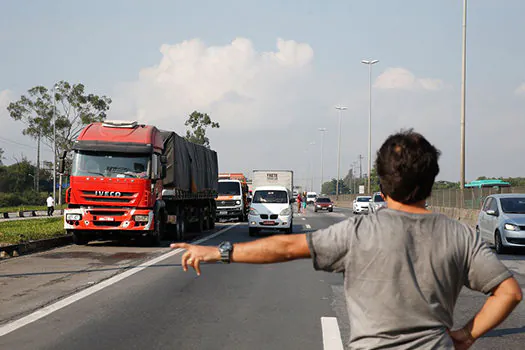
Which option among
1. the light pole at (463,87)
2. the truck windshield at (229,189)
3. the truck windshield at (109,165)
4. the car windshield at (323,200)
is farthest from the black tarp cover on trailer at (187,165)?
the car windshield at (323,200)

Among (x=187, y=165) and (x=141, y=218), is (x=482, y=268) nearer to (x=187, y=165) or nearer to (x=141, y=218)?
(x=141, y=218)

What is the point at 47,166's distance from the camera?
73.5m

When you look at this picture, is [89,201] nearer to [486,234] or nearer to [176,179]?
[176,179]

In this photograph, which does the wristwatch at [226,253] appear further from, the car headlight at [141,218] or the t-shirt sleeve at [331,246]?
the car headlight at [141,218]

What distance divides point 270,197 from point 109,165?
8901mm

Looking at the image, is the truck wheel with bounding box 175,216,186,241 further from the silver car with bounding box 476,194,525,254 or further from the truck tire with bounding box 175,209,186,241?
the silver car with bounding box 476,194,525,254

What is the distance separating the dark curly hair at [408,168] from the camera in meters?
2.66

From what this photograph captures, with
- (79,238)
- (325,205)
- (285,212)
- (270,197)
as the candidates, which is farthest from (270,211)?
(325,205)

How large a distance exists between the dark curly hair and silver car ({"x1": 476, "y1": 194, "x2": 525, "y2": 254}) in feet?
47.1

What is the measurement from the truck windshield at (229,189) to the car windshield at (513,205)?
18.5 meters

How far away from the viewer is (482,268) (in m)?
2.55

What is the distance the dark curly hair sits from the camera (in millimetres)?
2656

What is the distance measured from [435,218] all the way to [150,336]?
4824mm

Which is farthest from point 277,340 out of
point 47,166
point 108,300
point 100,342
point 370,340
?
point 47,166
